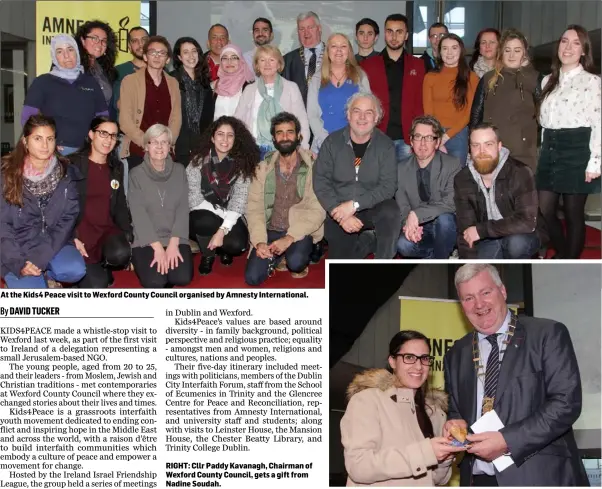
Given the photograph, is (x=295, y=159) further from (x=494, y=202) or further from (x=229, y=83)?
(x=494, y=202)

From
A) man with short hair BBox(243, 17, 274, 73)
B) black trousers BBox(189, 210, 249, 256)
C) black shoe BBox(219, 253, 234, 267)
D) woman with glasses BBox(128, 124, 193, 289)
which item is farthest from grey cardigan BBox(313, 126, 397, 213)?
man with short hair BBox(243, 17, 274, 73)

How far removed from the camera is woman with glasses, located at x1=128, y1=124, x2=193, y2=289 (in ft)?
13.1

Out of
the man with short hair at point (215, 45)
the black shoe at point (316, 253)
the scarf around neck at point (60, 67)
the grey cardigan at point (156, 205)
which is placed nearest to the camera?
the grey cardigan at point (156, 205)

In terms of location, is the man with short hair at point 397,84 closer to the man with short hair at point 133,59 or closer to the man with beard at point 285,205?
the man with beard at point 285,205

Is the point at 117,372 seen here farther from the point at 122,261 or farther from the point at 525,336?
the point at 525,336

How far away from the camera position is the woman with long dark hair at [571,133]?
3.78 m

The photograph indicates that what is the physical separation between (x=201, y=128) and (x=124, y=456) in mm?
1788

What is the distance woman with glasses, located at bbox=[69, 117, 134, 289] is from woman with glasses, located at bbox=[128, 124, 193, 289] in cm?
7

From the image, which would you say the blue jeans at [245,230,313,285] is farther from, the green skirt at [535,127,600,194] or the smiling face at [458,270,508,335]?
the green skirt at [535,127,600,194]

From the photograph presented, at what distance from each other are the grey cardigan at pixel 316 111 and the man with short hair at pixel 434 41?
1.29ft

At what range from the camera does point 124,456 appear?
3592 mm

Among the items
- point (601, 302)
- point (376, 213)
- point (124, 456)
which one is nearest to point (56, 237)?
point (124, 456)

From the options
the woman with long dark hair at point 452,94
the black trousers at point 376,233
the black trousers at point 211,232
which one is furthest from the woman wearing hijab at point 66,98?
the woman with long dark hair at point 452,94

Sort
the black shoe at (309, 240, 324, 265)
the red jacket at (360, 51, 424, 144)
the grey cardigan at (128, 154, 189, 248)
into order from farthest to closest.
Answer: the red jacket at (360, 51, 424, 144)
the black shoe at (309, 240, 324, 265)
the grey cardigan at (128, 154, 189, 248)
